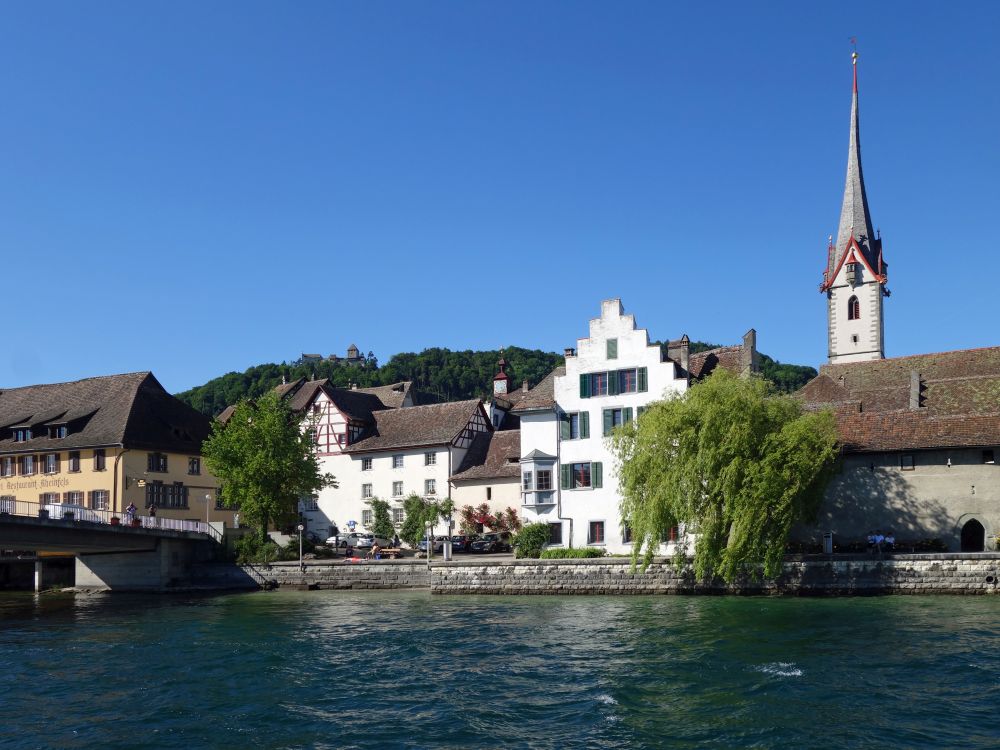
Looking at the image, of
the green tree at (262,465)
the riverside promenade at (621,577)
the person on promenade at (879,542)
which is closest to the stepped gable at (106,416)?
the green tree at (262,465)

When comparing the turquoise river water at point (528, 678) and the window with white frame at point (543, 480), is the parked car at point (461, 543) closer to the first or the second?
the window with white frame at point (543, 480)

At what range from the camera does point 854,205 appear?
99.6 metres

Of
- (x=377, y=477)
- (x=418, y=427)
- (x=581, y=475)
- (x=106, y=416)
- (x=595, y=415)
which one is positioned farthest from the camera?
(x=418, y=427)

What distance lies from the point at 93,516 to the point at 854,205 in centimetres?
7738

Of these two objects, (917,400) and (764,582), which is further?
(917,400)

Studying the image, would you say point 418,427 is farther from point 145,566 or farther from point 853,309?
point 853,309

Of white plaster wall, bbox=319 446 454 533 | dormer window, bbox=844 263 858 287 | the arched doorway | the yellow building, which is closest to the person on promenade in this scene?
the arched doorway

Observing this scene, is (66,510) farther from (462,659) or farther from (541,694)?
(541,694)

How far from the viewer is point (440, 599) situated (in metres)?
47.5

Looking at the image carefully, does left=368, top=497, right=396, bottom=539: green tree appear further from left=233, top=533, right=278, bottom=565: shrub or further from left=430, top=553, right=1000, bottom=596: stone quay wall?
left=430, top=553, right=1000, bottom=596: stone quay wall

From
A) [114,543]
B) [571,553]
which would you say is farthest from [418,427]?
[571,553]

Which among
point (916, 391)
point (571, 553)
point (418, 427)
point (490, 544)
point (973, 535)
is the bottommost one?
point (490, 544)

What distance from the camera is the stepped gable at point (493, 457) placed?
67500 mm

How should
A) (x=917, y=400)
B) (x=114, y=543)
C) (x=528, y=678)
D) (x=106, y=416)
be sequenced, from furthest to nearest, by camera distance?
(x=106, y=416)
(x=114, y=543)
(x=917, y=400)
(x=528, y=678)
